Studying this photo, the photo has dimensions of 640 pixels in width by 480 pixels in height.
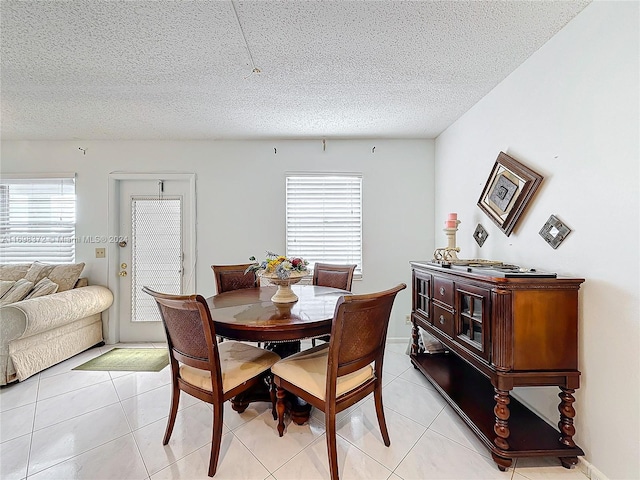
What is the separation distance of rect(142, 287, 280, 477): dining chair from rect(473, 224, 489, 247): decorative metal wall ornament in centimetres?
199

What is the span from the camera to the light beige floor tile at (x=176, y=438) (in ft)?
5.19

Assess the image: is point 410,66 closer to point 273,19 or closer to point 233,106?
point 273,19

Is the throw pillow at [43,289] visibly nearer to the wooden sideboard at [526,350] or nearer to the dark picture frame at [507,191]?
the wooden sideboard at [526,350]

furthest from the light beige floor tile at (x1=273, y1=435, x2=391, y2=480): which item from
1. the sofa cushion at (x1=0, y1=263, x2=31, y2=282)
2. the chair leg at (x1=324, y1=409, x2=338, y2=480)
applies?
the sofa cushion at (x1=0, y1=263, x2=31, y2=282)

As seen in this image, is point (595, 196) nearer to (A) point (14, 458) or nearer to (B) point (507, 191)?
(B) point (507, 191)

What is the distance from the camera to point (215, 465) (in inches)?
57.3

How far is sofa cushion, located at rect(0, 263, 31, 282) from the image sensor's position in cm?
304

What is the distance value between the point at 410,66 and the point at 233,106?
156 centimetres

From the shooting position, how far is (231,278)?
2764 mm

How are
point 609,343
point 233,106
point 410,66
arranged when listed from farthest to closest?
point 233,106
point 410,66
point 609,343

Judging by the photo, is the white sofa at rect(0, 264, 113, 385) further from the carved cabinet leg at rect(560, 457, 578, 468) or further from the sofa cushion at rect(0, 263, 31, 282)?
the carved cabinet leg at rect(560, 457, 578, 468)

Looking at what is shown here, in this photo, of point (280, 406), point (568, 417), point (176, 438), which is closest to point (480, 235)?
point (568, 417)

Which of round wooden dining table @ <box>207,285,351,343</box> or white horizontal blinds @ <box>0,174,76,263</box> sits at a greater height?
white horizontal blinds @ <box>0,174,76,263</box>

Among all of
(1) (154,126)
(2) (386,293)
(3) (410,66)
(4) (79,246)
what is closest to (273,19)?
(3) (410,66)
